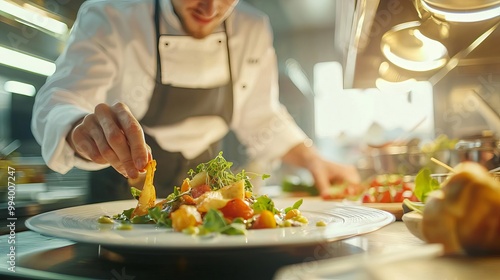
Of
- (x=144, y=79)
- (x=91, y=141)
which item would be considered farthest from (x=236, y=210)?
(x=144, y=79)

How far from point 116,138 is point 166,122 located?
0.85 m

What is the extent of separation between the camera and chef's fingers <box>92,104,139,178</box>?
0.66m

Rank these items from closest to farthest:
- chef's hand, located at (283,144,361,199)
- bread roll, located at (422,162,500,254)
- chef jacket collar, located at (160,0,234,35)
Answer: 1. bread roll, located at (422,162,500,254)
2. chef jacket collar, located at (160,0,234,35)
3. chef's hand, located at (283,144,361,199)

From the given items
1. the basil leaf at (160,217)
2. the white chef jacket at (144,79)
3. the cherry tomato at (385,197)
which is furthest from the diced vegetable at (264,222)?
the cherry tomato at (385,197)

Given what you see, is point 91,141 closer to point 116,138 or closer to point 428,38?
Result: point 116,138

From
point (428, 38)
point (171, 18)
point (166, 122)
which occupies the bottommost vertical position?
point (166, 122)

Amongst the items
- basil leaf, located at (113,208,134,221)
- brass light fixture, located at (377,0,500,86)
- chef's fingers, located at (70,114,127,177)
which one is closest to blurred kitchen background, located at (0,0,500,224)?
brass light fixture, located at (377,0,500,86)

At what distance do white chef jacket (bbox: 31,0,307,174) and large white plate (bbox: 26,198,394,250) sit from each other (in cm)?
24

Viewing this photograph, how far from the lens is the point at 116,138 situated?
0.66 meters

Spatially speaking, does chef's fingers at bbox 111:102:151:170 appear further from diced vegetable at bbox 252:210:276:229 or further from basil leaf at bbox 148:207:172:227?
diced vegetable at bbox 252:210:276:229

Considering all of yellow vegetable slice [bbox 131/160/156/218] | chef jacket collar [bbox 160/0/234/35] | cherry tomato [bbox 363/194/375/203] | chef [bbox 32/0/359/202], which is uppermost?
chef jacket collar [bbox 160/0/234/35]

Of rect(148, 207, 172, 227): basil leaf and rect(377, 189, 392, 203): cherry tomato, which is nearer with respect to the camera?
rect(148, 207, 172, 227): basil leaf

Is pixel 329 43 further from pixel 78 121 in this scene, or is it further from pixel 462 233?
pixel 462 233

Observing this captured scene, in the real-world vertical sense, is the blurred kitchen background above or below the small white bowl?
above
